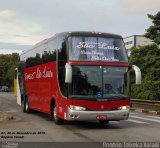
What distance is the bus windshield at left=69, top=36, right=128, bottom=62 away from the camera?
1727cm

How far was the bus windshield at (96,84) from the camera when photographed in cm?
1695

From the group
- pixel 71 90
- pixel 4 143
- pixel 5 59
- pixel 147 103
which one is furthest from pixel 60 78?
pixel 5 59

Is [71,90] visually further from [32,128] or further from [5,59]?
[5,59]

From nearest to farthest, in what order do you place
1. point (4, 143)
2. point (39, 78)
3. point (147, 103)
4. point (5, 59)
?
point (4, 143) → point (39, 78) → point (147, 103) → point (5, 59)

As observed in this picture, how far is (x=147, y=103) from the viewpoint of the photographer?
3447cm

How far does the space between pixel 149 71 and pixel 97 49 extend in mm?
22598

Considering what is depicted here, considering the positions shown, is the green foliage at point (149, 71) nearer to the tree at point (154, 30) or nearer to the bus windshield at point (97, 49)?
the tree at point (154, 30)

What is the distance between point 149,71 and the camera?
39.5 m

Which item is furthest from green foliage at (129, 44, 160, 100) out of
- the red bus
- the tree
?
the red bus

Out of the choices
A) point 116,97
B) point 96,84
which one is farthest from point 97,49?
point 116,97

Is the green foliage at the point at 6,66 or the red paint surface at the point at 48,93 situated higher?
the green foliage at the point at 6,66

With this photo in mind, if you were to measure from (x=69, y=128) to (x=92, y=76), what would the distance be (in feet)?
6.99

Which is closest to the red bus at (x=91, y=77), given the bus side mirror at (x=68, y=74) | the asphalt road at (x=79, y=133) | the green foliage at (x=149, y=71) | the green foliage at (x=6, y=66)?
the bus side mirror at (x=68, y=74)

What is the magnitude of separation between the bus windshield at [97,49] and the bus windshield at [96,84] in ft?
1.30
